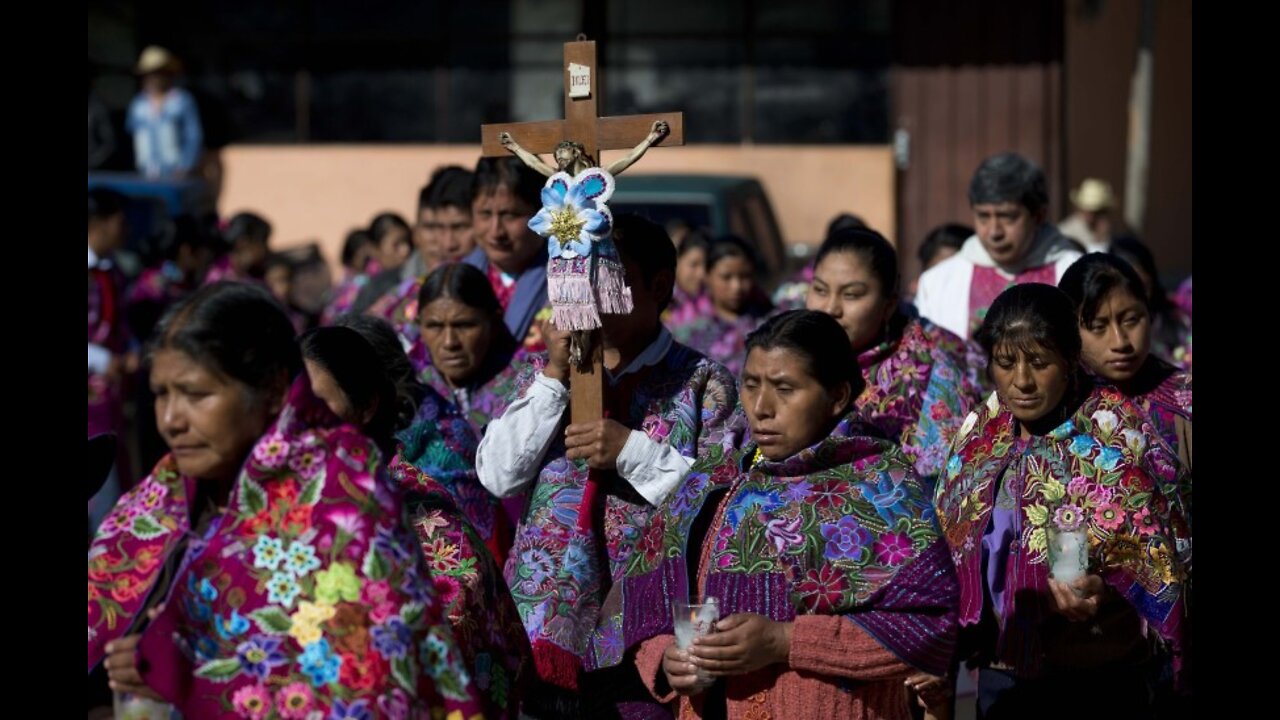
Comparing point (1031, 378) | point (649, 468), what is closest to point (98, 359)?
point (649, 468)

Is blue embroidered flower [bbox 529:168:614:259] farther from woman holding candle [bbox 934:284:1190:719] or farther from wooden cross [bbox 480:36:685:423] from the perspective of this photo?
woman holding candle [bbox 934:284:1190:719]

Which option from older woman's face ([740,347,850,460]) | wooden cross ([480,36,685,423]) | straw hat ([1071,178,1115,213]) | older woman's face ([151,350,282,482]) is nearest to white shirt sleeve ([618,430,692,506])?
wooden cross ([480,36,685,423])

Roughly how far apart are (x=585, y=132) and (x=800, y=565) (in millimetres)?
1425

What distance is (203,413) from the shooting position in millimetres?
3676

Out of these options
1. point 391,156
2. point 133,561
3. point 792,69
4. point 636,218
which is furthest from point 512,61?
point 133,561

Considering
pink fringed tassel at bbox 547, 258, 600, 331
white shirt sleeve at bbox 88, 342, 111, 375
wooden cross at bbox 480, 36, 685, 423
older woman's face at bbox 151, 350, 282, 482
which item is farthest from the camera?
white shirt sleeve at bbox 88, 342, 111, 375

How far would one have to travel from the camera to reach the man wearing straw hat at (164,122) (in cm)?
1545

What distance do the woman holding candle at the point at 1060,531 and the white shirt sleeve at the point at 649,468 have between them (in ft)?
2.90

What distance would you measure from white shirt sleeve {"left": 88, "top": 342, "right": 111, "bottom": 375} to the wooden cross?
5.14 meters

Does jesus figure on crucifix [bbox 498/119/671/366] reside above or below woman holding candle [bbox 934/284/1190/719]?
above

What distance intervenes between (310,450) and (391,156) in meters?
12.4

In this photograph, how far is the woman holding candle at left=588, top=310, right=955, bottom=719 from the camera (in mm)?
4250

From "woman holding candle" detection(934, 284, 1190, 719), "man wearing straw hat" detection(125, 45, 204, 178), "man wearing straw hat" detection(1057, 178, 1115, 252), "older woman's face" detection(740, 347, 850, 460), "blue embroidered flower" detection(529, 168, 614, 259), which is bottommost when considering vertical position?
"woman holding candle" detection(934, 284, 1190, 719)

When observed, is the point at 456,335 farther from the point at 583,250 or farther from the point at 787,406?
the point at 787,406
